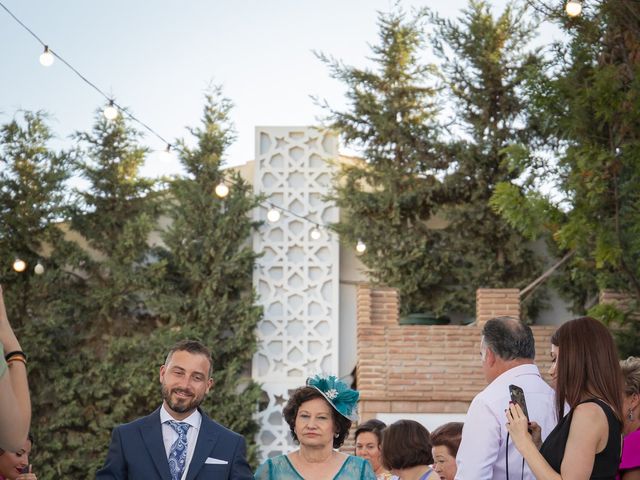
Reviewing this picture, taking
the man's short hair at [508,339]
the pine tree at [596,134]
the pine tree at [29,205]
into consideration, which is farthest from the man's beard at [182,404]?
the pine tree at [29,205]

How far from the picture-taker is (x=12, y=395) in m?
2.19

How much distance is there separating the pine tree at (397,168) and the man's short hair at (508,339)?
9634 mm

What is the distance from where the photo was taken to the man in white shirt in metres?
3.96

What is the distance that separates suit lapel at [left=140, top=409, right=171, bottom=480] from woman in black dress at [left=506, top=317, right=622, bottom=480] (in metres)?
1.31

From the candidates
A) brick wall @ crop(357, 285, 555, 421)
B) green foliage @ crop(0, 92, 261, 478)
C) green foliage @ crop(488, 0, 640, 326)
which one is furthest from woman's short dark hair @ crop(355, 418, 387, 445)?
green foliage @ crop(0, 92, 261, 478)

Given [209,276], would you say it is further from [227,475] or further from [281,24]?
[227,475]

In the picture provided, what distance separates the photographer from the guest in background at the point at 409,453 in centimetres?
502

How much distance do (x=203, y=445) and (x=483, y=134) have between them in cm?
1052

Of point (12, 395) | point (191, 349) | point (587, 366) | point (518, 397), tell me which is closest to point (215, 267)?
point (191, 349)

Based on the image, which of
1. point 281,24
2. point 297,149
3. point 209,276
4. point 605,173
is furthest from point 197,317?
point 605,173

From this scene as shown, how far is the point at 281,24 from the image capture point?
49.6 feet

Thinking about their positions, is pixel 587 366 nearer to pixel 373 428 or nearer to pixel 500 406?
pixel 500 406

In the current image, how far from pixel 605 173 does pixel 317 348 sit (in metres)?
6.01

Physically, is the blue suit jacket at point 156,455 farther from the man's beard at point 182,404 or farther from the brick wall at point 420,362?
the brick wall at point 420,362
